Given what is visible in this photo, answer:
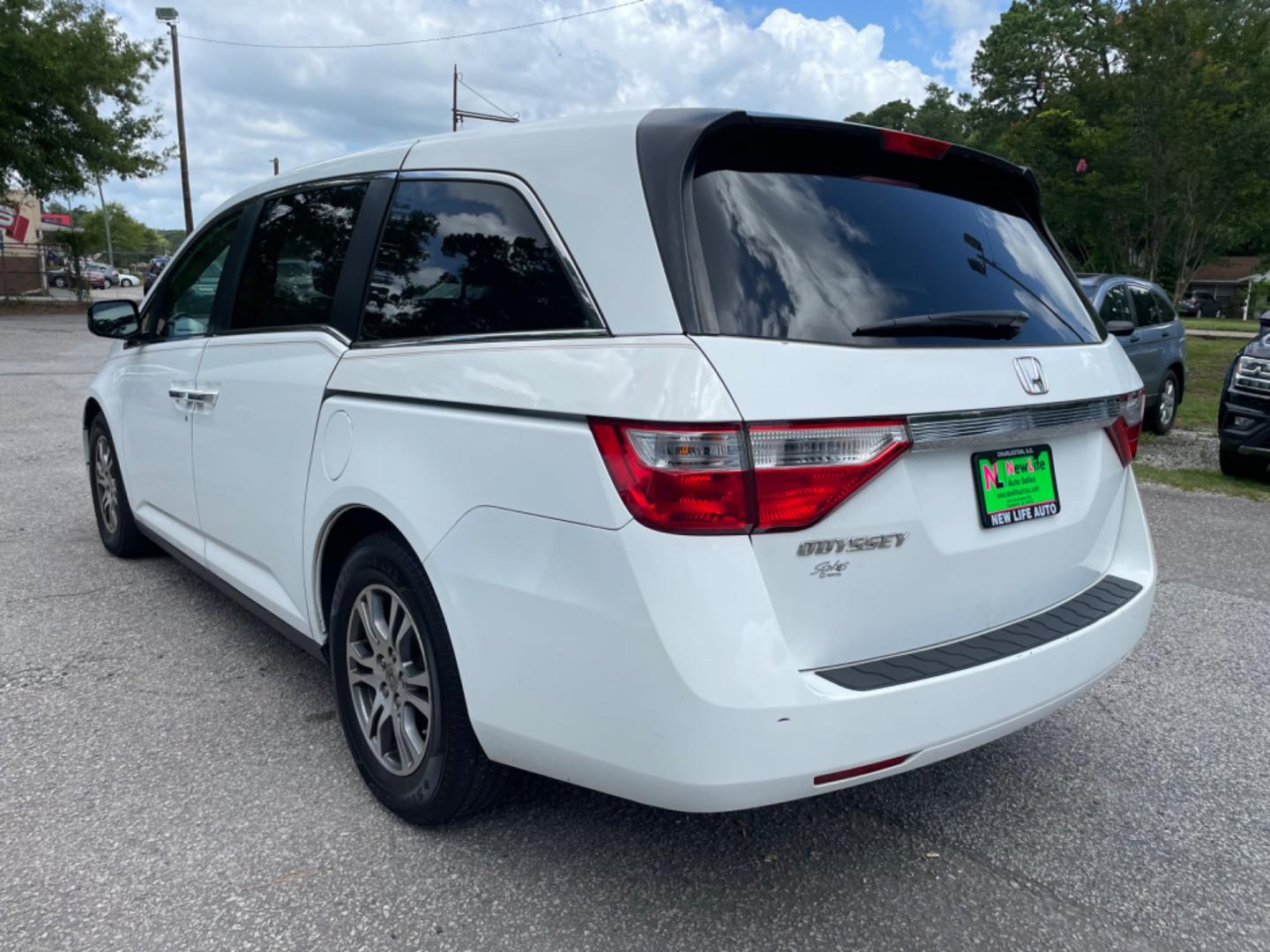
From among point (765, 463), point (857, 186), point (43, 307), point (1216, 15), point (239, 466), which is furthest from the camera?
point (43, 307)

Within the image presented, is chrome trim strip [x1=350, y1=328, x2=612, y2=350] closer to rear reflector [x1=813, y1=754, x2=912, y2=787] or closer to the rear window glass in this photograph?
the rear window glass

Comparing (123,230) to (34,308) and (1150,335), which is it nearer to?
(34,308)

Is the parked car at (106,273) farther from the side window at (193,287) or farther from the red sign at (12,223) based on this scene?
the side window at (193,287)

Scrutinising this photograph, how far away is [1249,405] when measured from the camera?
7891 millimetres

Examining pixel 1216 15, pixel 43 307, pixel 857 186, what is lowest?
pixel 43 307

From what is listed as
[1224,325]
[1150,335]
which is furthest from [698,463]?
[1224,325]

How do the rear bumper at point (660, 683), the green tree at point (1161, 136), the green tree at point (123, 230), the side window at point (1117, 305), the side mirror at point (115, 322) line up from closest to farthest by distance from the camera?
1. the rear bumper at point (660, 683)
2. the side mirror at point (115, 322)
3. the side window at point (1117, 305)
4. the green tree at point (1161, 136)
5. the green tree at point (123, 230)

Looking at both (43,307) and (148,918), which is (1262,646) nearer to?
(148,918)

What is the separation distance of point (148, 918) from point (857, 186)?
2385 millimetres

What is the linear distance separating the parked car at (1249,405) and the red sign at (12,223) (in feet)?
97.8

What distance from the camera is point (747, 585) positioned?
1919 millimetres

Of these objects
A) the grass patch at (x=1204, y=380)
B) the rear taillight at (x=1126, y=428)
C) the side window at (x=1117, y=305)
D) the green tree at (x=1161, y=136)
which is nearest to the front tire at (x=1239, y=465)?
the side window at (x=1117, y=305)

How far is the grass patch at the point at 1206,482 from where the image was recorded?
7.92m

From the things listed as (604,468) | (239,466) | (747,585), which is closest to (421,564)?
(604,468)
